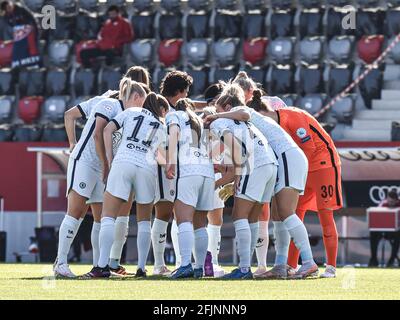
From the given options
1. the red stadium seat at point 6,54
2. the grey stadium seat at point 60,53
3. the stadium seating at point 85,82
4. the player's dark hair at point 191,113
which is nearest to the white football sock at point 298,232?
the player's dark hair at point 191,113

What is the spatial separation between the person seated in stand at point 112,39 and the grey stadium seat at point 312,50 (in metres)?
3.10

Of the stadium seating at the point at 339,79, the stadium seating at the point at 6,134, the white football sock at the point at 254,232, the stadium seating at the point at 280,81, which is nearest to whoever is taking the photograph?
the white football sock at the point at 254,232

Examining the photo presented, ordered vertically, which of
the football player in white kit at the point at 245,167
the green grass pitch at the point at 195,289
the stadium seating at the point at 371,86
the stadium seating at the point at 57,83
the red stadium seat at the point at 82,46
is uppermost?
the red stadium seat at the point at 82,46

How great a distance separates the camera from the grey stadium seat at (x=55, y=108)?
23.2m

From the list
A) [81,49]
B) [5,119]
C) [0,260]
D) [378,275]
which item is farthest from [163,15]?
[378,275]

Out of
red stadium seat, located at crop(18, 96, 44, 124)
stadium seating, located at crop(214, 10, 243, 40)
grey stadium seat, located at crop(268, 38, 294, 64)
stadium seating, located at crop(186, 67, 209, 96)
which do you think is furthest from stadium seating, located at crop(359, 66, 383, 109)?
red stadium seat, located at crop(18, 96, 44, 124)

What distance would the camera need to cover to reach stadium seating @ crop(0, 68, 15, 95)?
2411cm

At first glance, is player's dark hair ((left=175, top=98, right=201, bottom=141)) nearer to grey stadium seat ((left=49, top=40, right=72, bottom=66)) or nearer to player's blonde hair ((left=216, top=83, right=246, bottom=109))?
player's blonde hair ((left=216, top=83, right=246, bottom=109))

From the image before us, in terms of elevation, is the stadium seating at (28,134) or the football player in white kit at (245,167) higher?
the stadium seating at (28,134)

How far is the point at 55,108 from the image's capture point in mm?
23266

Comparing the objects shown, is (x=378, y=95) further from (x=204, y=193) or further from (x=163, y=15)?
(x=204, y=193)

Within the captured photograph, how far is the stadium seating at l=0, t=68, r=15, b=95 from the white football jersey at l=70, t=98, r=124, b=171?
11800 mm

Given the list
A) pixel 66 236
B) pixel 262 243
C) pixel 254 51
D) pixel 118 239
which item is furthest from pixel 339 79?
pixel 66 236

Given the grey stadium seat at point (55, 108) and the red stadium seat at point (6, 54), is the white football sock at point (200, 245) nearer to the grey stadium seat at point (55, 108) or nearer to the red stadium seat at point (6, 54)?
the grey stadium seat at point (55, 108)
